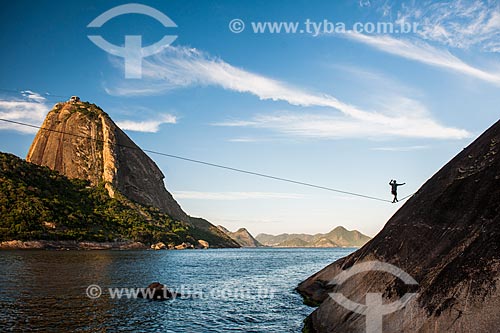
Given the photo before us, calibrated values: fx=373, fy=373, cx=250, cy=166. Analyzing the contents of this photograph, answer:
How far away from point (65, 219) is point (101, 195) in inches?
2150

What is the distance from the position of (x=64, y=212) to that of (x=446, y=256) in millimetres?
138327

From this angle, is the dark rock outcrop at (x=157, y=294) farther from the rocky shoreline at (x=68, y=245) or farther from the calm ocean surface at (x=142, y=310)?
the rocky shoreline at (x=68, y=245)

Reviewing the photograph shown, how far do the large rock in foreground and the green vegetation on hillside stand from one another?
367ft

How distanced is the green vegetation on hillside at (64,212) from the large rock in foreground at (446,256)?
112m

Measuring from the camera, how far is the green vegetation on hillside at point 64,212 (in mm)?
110994

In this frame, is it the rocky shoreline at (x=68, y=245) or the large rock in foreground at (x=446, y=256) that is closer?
the large rock in foreground at (x=446, y=256)

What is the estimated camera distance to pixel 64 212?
130125mm

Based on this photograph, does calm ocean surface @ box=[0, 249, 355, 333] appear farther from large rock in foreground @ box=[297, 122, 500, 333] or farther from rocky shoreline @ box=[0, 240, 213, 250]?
rocky shoreline @ box=[0, 240, 213, 250]

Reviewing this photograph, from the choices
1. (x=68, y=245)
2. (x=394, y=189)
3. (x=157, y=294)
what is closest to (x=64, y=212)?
(x=68, y=245)

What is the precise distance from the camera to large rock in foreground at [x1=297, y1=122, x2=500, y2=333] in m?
9.95

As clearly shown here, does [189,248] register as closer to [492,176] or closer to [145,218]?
[145,218]

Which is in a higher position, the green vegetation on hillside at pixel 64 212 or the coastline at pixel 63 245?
the green vegetation on hillside at pixel 64 212

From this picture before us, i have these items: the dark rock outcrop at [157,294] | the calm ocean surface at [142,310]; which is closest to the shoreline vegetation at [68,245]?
the calm ocean surface at [142,310]

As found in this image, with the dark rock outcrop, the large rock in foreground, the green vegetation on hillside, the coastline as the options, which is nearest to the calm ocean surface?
the dark rock outcrop
